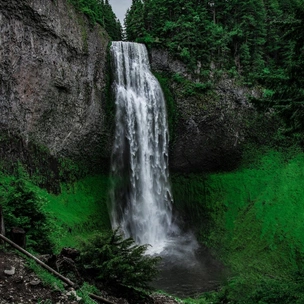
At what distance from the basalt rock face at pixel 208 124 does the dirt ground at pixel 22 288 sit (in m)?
20.4

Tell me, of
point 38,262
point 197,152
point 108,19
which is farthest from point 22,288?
point 108,19

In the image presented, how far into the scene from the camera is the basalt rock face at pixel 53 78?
1825 centimetres

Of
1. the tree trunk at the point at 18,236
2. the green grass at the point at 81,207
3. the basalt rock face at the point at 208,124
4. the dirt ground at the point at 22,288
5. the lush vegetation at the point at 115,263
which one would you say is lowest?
the green grass at the point at 81,207

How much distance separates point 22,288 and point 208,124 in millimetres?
22672

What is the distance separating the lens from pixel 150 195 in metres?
23.5

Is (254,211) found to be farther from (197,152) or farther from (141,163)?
(141,163)

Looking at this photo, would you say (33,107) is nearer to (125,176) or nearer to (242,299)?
(125,176)

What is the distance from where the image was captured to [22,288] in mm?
5855

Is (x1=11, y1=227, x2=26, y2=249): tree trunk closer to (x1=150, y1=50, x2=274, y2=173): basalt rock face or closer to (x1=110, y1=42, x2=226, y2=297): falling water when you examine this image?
(x1=110, y1=42, x2=226, y2=297): falling water

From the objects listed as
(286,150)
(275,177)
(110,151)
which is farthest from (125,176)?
(286,150)

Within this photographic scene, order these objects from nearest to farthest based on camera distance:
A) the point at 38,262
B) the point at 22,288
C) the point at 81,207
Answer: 1. the point at 22,288
2. the point at 38,262
3. the point at 81,207

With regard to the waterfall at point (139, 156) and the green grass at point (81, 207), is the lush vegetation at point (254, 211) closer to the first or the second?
the waterfall at point (139, 156)

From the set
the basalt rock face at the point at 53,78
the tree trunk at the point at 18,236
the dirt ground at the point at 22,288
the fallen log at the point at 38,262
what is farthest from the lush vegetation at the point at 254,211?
the dirt ground at the point at 22,288

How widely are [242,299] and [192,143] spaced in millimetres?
19344
